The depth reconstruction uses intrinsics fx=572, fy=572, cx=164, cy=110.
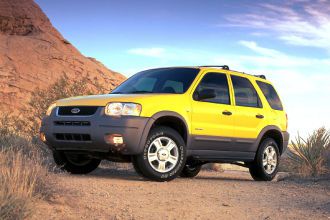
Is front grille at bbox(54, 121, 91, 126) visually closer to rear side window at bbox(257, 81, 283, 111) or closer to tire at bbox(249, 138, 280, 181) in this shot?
tire at bbox(249, 138, 280, 181)

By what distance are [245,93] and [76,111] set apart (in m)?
3.76

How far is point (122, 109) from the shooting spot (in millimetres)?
9078

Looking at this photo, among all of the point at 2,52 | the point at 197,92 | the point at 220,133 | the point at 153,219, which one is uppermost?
the point at 2,52

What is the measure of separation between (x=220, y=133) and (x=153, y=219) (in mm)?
4693

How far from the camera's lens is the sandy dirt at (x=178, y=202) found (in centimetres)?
629

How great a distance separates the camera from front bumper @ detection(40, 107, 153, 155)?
29.5ft

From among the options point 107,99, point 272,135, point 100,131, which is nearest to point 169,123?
point 107,99

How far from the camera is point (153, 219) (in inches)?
239

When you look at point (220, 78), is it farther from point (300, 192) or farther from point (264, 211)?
point (264, 211)

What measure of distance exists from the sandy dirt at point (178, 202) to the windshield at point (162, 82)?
1736mm

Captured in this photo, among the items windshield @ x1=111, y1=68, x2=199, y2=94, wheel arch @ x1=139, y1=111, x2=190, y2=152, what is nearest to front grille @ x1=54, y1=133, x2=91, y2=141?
wheel arch @ x1=139, y1=111, x2=190, y2=152

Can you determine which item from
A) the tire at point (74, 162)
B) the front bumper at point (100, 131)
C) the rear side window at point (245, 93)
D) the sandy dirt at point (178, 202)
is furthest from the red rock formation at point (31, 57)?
the sandy dirt at point (178, 202)

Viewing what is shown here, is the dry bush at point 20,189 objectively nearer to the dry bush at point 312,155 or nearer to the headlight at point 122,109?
the headlight at point 122,109

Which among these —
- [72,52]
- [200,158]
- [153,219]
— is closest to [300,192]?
[200,158]
